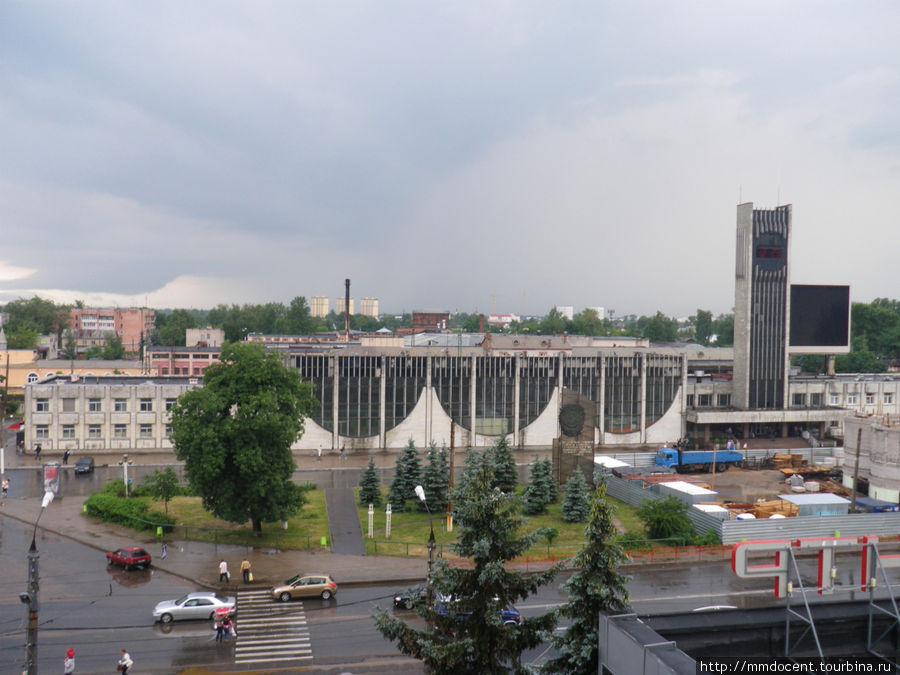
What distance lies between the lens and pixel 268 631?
28.9m

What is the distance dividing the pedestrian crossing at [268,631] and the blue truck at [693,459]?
127 ft

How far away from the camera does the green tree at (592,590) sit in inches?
701

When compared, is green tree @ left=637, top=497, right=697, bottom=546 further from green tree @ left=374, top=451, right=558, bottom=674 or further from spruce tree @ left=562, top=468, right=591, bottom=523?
green tree @ left=374, top=451, right=558, bottom=674

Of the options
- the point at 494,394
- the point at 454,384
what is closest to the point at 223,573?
the point at 454,384

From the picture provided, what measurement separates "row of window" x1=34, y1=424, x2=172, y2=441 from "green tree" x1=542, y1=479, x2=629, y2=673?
5293 cm

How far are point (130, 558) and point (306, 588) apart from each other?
9.90 meters

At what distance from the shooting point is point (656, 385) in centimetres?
7525

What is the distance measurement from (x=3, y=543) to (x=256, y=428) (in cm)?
1489

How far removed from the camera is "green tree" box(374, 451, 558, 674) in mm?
17078

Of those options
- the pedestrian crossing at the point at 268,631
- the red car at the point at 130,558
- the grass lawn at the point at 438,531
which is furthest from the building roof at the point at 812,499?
the red car at the point at 130,558

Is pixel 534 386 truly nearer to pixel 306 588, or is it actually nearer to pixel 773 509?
pixel 773 509

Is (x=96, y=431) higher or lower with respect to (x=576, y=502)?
higher

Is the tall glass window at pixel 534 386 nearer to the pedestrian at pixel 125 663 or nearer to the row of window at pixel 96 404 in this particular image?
the row of window at pixel 96 404

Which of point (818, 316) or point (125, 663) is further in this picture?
point (818, 316)
